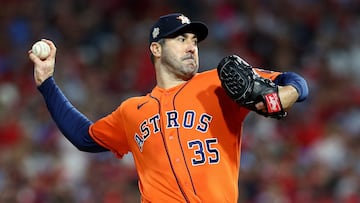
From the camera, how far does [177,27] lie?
469cm

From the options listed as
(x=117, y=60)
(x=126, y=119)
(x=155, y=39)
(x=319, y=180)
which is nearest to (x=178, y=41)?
(x=155, y=39)

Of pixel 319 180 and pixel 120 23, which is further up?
pixel 120 23

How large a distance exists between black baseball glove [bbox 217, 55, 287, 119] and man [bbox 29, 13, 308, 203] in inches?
2.0

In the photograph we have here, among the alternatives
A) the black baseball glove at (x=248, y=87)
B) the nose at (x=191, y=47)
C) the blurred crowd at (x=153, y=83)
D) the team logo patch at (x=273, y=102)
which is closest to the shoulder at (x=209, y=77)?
the nose at (x=191, y=47)

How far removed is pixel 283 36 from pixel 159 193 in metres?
5.59

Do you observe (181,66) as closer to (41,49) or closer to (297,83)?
(297,83)

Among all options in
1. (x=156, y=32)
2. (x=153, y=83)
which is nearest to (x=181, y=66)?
(x=156, y=32)

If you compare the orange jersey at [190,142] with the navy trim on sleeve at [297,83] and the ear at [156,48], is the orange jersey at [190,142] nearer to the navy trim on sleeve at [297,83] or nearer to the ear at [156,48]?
the navy trim on sleeve at [297,83]

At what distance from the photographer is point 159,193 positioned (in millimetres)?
4531

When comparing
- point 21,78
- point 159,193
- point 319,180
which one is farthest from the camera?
point 21,78

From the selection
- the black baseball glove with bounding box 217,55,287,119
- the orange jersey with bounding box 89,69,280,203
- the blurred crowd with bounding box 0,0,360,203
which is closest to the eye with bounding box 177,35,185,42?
the orange jersey with bounding box 89,69,280,203

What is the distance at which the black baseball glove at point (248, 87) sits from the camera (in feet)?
13.7

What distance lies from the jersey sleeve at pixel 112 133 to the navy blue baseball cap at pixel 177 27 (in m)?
0.50

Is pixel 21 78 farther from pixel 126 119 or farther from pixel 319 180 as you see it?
pixel 126 119
